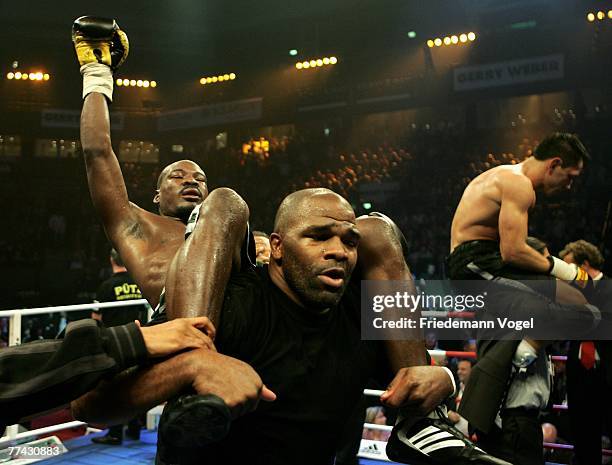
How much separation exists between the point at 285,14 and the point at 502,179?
12424mm

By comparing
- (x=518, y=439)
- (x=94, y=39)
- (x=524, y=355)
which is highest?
(x=94, y=39)

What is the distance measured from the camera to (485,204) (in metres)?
3.07

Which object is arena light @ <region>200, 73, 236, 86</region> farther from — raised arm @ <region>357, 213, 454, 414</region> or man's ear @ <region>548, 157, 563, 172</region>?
raised arm @ <region>357, 213, 454, 414</region>

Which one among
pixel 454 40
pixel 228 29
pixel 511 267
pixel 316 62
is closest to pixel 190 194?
pixel 511 267

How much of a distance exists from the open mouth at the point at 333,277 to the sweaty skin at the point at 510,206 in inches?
67.9

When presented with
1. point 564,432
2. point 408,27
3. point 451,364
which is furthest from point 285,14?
point 564,432

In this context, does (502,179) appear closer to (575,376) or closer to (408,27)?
(575,376)

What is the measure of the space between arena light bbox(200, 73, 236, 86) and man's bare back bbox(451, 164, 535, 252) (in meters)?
13.2

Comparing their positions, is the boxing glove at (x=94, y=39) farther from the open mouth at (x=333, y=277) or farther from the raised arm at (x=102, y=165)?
the open mouth at (x=333, y=277)

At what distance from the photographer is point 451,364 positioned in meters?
5.81

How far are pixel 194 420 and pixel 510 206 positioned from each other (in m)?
2.23

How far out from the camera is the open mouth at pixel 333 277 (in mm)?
1402

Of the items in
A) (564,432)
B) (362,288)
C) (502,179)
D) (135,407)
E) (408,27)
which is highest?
(408,27)

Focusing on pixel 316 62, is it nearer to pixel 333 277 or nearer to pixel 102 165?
pixel 102 165
